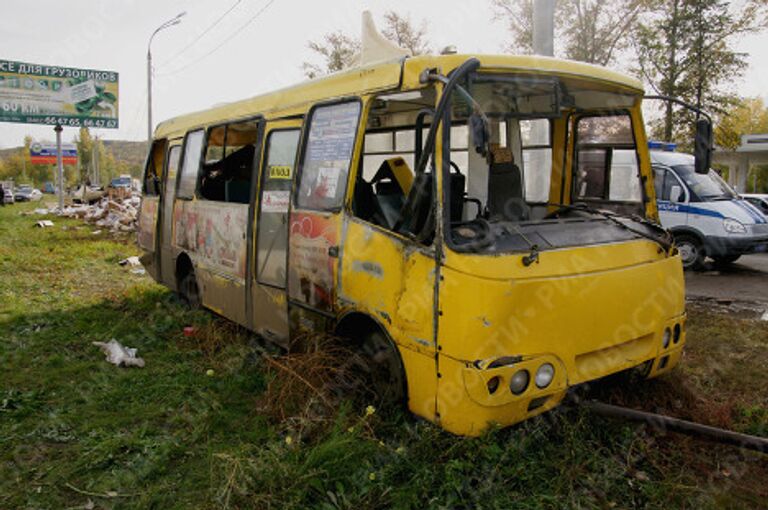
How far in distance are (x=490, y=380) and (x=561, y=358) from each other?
19.2 inches

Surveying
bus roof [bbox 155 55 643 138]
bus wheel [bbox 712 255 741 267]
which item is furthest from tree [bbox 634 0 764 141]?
bus roof [bbox 155 55 643 138]

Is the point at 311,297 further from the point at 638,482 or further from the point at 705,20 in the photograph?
the point at 705,20

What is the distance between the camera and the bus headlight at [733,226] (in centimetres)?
1035

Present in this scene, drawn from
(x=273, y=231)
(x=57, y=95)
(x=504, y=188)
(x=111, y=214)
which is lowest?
(x=111, y=214)

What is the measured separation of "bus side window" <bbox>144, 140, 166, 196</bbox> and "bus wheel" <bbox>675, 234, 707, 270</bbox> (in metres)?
8.80

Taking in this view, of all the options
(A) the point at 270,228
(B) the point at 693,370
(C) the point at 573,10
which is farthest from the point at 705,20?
(A) the point at 270,228

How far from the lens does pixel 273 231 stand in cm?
504

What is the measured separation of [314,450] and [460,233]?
1.49 meters

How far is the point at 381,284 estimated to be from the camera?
378cm

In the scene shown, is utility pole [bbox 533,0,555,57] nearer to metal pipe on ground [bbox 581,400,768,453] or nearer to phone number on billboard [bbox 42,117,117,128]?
metal pipe on ground [bbox 581,400,768,453]

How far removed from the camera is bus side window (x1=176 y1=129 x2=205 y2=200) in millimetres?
6785

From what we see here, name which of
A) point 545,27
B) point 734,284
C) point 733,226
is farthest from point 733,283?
point 545,27

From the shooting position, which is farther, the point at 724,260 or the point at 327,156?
the point at 724,260

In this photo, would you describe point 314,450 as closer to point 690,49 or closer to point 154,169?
→ point 154,169
